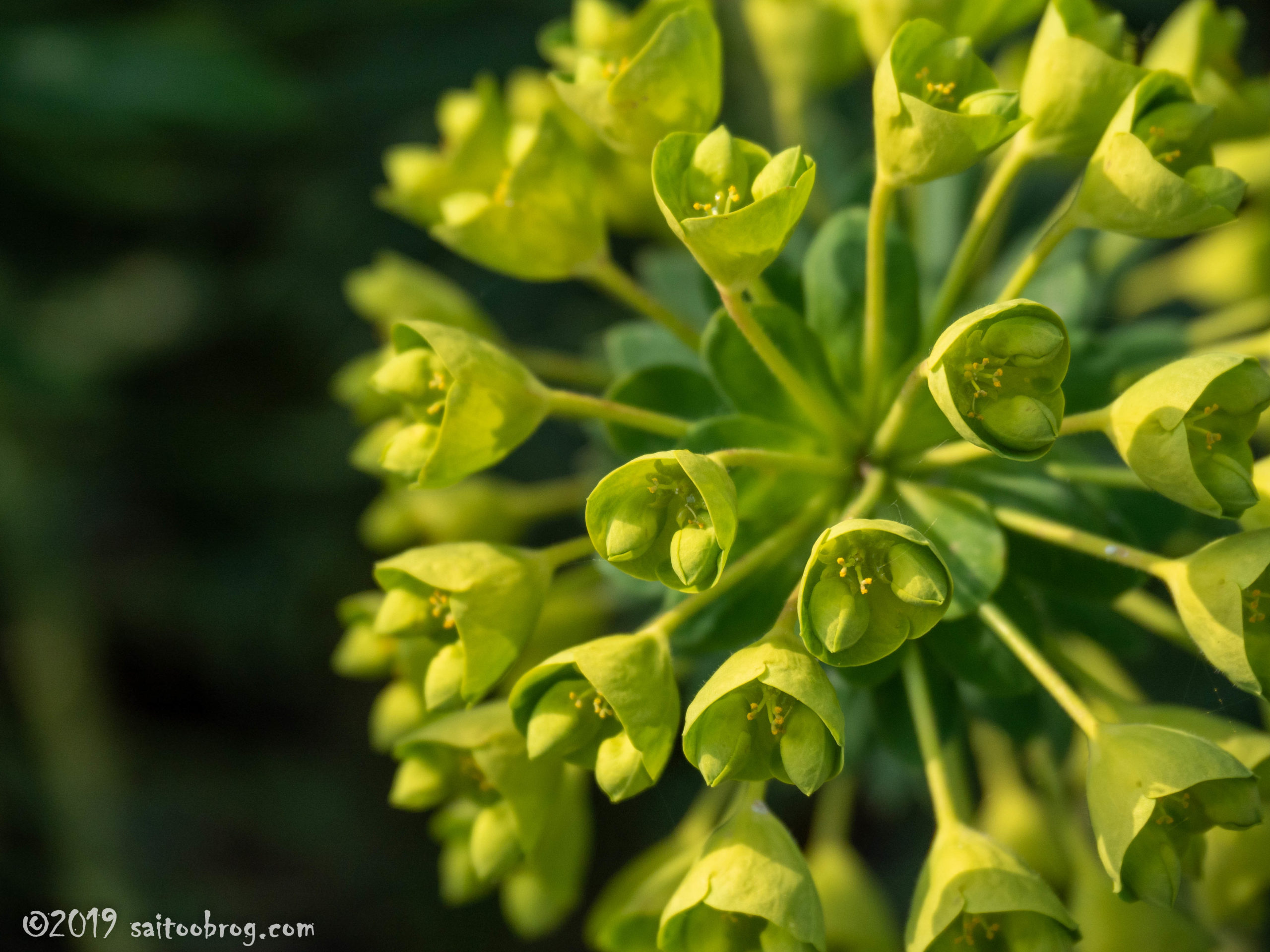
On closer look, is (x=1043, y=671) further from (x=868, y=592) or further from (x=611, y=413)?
(x=611, y=413)

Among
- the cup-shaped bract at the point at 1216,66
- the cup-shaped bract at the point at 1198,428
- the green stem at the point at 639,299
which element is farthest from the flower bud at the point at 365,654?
the cup-shaped bract at the point at 1216,66

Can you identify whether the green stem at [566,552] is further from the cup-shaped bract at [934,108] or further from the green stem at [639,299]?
the cup-shaped bract at [934,108]

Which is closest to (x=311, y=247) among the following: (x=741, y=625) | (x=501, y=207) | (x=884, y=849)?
(x=501, y=207)

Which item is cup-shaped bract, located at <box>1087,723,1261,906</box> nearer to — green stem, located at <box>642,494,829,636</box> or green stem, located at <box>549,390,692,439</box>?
green stem, located at <box>642,494,829,636</box>

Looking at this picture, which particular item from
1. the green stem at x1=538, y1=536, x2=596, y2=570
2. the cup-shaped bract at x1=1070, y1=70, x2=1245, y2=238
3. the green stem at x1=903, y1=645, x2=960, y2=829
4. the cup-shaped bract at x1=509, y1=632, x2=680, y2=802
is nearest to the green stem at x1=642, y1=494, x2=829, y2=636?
the cup-shaped bract at x1=509, y1=632, x2=680, y2=802

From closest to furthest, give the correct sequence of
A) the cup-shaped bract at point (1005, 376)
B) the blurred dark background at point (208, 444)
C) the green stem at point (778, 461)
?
1. the cup-shaped bract at point (1005, 376)
2. the green stem at point (778, 461)
3. the blurred dark background at point (208, 444)

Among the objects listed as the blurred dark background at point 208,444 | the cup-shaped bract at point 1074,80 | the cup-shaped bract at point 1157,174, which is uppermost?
the cup-shaped bract at point 1074,80

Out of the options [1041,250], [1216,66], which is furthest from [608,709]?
[1216,66]

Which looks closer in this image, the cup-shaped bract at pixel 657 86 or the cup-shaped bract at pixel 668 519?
the cup-shaped bract at pixel 668 519

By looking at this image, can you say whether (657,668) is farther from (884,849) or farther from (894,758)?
(884,849)
